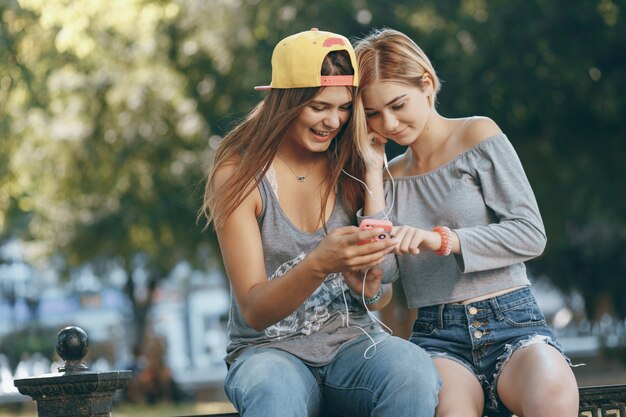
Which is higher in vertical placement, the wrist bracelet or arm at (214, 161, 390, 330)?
arm at (214, 161, 390, 330)

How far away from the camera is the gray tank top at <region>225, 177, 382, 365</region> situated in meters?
4.02

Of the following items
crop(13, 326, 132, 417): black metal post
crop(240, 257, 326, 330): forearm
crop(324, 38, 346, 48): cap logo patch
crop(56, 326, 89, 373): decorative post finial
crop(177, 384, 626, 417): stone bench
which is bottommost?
crop(177, 384, 626, 417): stone bench

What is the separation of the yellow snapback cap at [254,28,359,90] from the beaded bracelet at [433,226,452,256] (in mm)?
607

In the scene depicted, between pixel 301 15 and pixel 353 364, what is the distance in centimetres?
1024

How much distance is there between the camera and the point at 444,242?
3.98m

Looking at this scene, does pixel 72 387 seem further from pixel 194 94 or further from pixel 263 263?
pixel 194 94

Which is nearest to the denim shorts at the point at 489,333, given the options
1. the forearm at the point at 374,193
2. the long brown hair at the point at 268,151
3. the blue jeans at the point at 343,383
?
the blue jeans at the point at 343,383

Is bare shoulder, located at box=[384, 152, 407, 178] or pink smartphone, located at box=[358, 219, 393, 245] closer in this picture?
pink smartphone, located at box=[358, 219, 393, 245]

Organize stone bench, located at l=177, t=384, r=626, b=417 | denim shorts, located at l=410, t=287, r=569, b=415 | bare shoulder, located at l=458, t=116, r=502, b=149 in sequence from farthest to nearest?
bare shoulder, located at l=458, t=116, r=502, b=149
stone bench, located at l=177, t=384, r=626, b=417
denim shorts, located at l=410, t=287, r=569, b=415

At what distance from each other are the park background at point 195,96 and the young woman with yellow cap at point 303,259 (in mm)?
7369

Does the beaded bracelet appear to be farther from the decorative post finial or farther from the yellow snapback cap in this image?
the decorative post finial

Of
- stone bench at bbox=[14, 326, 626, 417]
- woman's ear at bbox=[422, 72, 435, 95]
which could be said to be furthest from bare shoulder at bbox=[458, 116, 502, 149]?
stone bench at bbox=[14, 326, 626, 417]

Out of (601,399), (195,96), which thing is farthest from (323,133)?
(195,96)

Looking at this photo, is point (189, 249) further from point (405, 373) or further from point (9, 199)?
point (405, 373)
